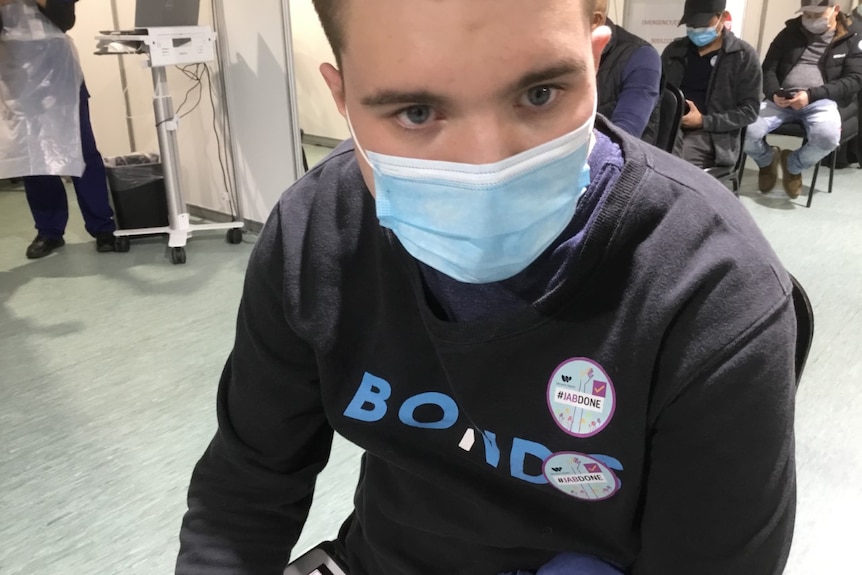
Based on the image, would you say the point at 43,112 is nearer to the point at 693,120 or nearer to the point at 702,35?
the point at 693,120

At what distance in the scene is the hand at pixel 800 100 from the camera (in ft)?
13.6

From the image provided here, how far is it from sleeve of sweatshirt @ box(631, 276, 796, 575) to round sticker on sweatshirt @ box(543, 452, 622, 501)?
4 centimetres

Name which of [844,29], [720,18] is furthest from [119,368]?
[844,29]

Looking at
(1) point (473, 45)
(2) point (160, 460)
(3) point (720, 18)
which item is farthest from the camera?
(3) point (720, 18)

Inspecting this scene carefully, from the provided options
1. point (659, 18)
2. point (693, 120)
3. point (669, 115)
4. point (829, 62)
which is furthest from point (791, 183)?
point (669, 115)

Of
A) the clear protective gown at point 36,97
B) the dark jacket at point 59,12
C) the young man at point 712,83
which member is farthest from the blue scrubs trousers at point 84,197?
the young man at point 712,83

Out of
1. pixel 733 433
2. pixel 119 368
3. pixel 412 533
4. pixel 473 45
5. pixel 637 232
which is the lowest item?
pixel 119 368

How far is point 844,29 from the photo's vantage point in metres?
4.30

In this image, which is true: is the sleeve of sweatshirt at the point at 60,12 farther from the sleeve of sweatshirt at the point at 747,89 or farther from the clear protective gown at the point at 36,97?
the sleeve of sweatshirt at the point at 747,89

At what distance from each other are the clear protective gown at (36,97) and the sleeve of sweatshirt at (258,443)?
2678 millimetres

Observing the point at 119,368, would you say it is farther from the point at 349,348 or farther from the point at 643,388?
the point at 643,388

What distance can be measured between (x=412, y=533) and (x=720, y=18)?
355cm

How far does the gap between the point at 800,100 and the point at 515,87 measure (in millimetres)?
4194

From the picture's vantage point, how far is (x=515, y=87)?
607 millimetres
